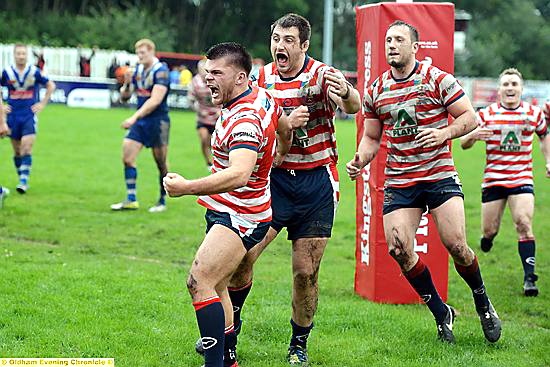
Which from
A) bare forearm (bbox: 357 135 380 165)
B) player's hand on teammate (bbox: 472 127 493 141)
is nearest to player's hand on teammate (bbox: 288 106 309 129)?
bare forearm (bbox: 357 135 380 165)

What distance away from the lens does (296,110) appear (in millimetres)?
6020

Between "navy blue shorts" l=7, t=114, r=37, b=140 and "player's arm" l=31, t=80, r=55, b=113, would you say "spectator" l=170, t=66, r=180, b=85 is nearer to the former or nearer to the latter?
"player's arm" l=31, t=80, r=55, b=113

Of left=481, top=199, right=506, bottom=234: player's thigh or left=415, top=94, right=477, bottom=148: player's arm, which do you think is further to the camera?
left=481, top=199, right=506, bottom=234: player's thigh

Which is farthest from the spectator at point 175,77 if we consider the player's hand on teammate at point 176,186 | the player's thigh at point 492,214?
the player's hand on teammate at point 176,186

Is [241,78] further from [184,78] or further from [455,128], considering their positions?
[184,78]

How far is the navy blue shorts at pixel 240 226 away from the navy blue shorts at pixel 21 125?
9767 mm

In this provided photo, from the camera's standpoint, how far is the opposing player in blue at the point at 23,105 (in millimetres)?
14508

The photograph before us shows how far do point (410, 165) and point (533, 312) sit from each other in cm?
240

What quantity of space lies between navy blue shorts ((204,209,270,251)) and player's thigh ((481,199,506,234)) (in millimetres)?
4733

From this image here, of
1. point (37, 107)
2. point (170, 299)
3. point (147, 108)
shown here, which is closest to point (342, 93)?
point (170, 299)

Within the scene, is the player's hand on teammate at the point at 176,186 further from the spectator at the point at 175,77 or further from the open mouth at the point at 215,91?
the spectator at the point at 175,77

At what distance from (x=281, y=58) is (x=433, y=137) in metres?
1.21

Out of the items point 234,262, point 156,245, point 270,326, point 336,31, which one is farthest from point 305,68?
point 336,31

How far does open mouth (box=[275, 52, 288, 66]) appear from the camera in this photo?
20.2ft
